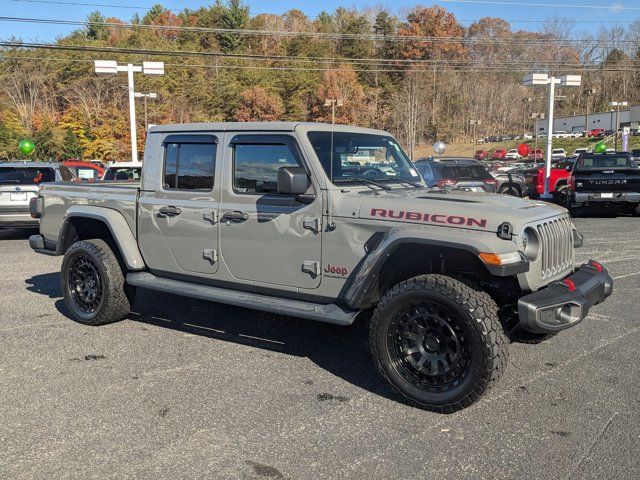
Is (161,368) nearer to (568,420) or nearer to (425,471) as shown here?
(425,471)

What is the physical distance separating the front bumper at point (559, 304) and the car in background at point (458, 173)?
941cm

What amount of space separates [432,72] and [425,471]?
7710cm

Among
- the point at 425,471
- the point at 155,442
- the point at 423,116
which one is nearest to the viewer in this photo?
the point at 425,471

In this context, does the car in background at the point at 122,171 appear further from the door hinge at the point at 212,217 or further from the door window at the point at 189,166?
the door hinge at the point at 212,217

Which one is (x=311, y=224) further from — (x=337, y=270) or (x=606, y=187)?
(x=606, y=187)

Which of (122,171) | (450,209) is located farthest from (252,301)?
(122,171)

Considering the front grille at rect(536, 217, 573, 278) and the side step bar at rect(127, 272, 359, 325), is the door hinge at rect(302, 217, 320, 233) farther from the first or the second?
the front grille at rect(536, 217, 573, 278)

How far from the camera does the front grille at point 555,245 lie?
13.0 ft

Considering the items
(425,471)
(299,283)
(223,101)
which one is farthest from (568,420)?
(223,101)

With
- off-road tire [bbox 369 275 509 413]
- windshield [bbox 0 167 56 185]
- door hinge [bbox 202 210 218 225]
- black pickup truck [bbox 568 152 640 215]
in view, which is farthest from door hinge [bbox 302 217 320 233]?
black pickup truck [bbox 568 152 640 215]

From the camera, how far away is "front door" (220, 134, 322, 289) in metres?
4.40

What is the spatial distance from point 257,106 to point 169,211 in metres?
52.9

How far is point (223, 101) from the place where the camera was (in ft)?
192

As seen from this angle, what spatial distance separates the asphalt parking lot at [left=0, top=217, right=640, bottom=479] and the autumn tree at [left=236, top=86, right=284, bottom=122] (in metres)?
52.3
